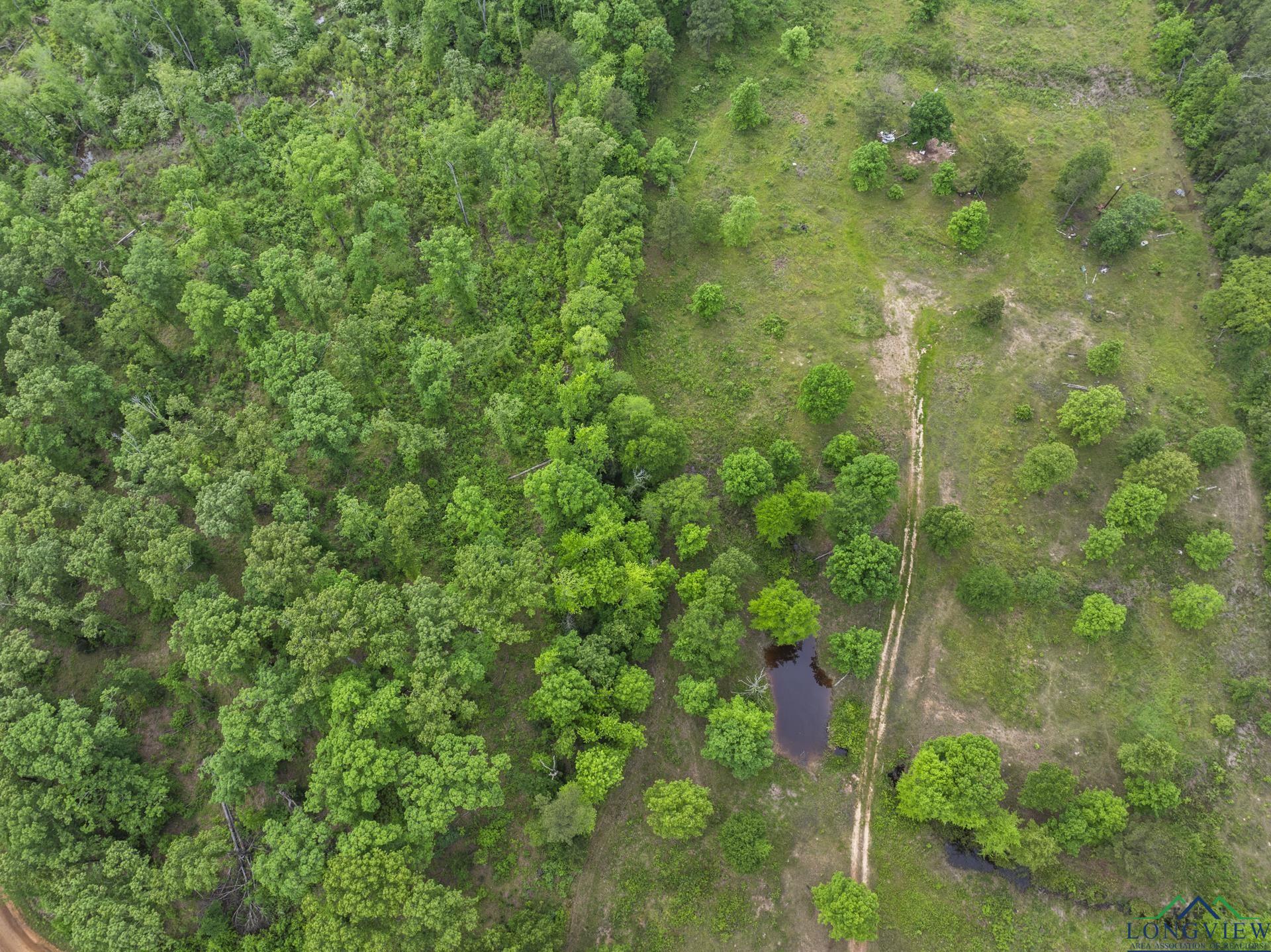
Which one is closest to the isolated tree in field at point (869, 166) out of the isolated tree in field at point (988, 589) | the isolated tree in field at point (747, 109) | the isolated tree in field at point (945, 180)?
the isolated tree in field at point (945, 180)

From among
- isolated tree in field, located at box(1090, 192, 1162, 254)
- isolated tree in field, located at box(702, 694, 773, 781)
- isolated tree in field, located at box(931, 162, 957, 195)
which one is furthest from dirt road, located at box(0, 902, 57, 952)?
isolated tree in field, located at box(1090, 192, 1162, 254)

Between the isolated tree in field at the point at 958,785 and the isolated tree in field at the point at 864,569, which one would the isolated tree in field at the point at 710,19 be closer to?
the isolated tree in field at the point at 864,569

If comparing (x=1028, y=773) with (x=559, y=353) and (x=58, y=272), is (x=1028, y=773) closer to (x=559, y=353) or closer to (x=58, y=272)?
(x=559, y=353)

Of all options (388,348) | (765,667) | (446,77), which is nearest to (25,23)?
(446,77)

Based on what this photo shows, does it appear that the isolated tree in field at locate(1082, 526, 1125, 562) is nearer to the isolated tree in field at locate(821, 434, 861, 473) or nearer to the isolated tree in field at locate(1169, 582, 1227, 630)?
the isolated tree in field at locate(1169, 582, 1227, 630)

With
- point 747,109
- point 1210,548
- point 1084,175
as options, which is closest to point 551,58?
point 747,109
